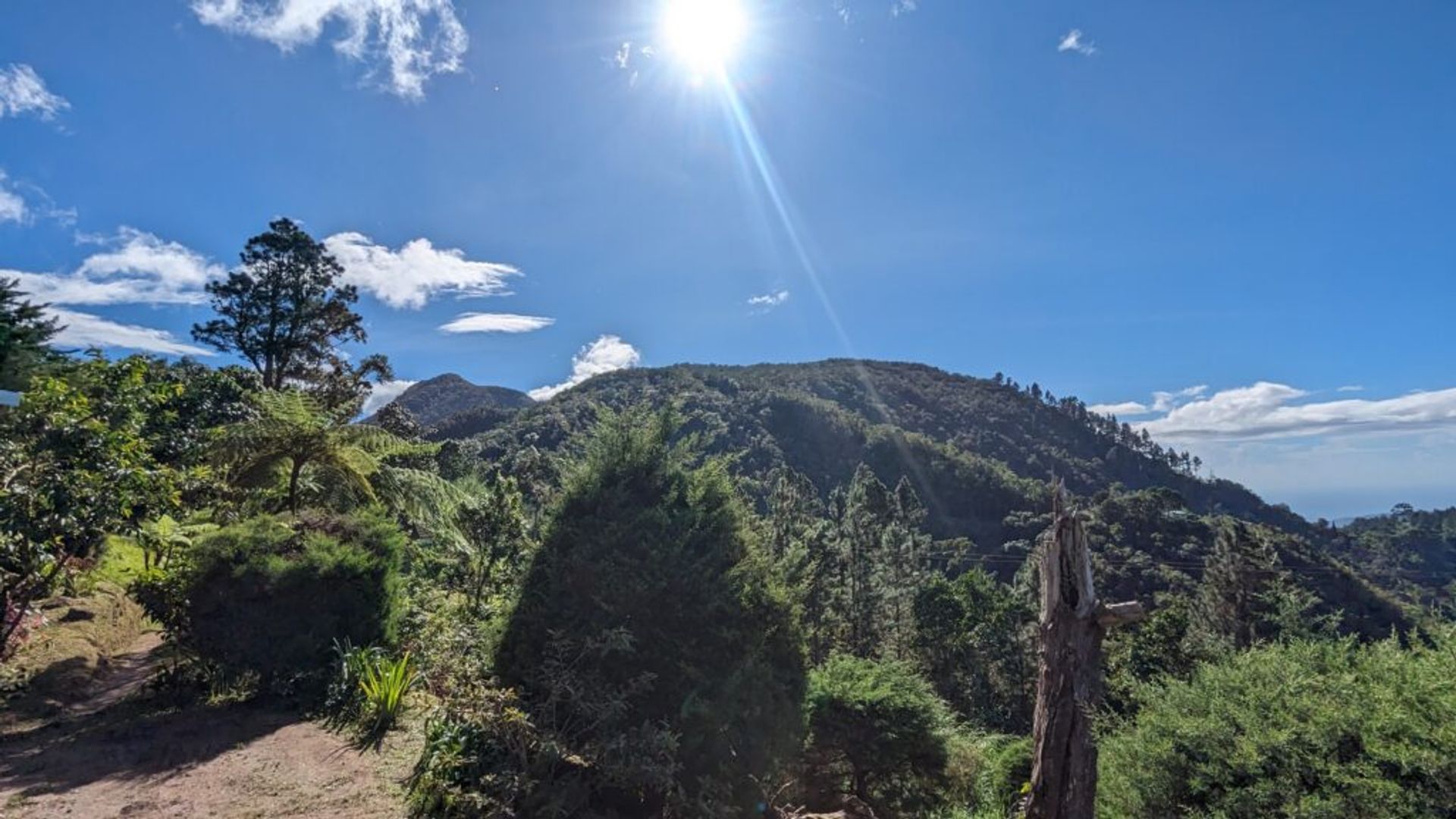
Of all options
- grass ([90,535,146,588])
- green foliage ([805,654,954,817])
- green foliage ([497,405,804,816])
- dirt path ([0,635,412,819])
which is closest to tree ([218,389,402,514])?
grass ([90,535,146,588])

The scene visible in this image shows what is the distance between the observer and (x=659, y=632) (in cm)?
539

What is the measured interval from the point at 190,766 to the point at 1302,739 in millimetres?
10517

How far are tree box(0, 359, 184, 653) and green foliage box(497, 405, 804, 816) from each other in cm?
398

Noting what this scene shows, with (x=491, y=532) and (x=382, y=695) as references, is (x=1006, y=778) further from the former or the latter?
(x=382, y=695)

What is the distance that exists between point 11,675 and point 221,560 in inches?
106

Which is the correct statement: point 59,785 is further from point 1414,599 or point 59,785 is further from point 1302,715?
point 1414,599

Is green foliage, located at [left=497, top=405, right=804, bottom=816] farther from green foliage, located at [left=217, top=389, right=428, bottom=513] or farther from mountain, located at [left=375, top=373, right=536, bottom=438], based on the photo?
mountain, located at [left=375, top=373, right=536, bottom=438]

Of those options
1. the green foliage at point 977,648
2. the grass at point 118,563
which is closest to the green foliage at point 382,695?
the grass at point 118,563

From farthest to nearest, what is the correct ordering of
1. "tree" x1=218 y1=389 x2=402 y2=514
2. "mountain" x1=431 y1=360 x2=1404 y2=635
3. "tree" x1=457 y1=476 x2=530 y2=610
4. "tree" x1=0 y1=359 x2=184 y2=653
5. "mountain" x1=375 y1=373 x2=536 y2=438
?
"mountain" x1=375 y1=373 x2=536 y2=438
"mountain" x1=431 y1=360 x2=1404 y2=635
"tree" x1=457 y1=476 x2=530 y2=610
"tree" x1=218 y1=389 x2=402 y2=514
"tree" x1=0 y1=359 x2=184 y2=653

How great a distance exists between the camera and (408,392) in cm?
12838

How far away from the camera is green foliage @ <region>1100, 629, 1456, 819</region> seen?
5766mm

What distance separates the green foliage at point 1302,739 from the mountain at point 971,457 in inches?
250

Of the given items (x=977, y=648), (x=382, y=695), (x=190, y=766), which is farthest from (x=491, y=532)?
(x=977, y=648)

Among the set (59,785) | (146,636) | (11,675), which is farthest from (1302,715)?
(146,636)
